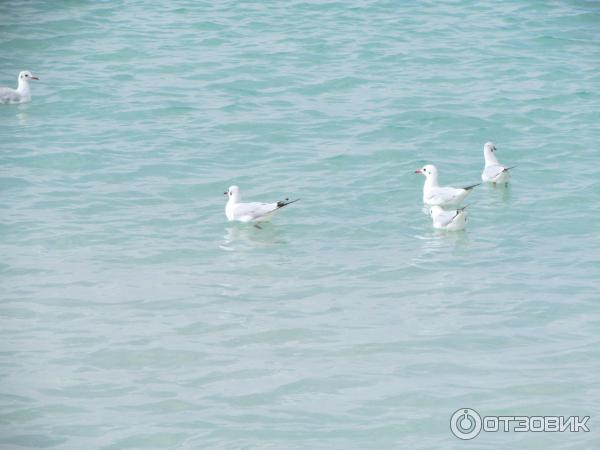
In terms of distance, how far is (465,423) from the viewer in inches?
351

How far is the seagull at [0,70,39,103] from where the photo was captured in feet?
63.6

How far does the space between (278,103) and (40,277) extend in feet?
25.6

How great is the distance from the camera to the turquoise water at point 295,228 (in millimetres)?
9320

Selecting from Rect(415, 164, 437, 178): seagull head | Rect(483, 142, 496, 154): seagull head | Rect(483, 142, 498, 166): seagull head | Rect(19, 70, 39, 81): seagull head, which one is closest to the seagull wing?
Rect(415, 164, 437, 178): seagull head

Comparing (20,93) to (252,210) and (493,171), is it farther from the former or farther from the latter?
(493,171)

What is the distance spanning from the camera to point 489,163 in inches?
634

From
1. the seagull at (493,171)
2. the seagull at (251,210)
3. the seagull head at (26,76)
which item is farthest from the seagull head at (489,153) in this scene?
the seagull head at (26,76)

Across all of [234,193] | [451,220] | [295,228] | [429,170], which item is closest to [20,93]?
[234,193]

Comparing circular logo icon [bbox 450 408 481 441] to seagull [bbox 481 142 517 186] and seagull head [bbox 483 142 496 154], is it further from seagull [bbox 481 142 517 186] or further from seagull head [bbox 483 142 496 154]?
seagull head [bbox 483 142 496 154]

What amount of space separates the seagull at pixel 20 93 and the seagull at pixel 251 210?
20.8 ft

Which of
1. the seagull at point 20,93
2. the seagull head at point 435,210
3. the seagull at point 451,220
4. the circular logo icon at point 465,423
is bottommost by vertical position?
the circular logo icon at point 465,423

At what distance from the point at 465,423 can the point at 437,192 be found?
6562 millimetres

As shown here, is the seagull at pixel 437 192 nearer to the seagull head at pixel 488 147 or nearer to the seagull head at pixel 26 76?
the seagull head at pixel 488 147

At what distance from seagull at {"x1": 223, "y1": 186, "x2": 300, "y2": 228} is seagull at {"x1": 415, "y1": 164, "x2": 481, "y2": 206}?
1.82 metres
